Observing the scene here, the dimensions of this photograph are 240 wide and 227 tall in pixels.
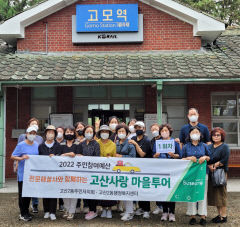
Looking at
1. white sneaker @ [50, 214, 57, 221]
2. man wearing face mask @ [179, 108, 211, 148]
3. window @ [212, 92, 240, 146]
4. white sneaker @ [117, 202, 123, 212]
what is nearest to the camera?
white sneaker @ [50, 214, 57, 221]

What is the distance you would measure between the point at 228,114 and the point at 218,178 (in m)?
5.94

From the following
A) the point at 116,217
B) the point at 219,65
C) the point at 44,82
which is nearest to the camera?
the point at 116,217

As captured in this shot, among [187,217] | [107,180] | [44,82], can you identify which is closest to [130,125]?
[107,180]

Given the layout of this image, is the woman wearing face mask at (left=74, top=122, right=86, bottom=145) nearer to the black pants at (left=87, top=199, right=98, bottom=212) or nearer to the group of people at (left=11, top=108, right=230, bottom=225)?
the group of people at (left=11, top=108, right=230, bottom=225)

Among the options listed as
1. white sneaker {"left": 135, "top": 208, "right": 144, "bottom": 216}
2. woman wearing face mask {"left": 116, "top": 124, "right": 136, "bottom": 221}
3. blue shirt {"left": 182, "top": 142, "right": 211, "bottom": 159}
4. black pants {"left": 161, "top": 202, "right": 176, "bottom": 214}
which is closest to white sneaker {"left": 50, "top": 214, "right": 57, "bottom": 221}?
woman wearing face mask {"left": 116, "top": 124, "right": 136, "bottom": 221}

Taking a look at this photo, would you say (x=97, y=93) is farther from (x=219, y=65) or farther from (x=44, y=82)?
(x=219, y=65)

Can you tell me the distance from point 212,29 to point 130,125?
17.3 feet

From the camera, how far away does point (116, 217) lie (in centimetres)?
616

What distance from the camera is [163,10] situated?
11.0 metres

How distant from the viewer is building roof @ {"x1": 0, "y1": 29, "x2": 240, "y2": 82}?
8750 mm

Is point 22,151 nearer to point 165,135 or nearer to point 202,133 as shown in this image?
point 165,135

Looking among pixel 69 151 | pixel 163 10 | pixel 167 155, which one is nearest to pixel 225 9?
pixel 163 10

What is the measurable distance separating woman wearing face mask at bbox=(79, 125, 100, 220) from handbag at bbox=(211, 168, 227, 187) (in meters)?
2.12

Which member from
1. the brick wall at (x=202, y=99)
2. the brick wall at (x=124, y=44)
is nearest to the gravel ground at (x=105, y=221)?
the brick wall at (x=202, y=99)
